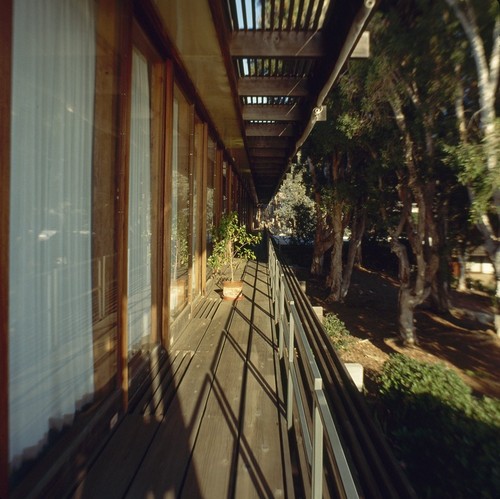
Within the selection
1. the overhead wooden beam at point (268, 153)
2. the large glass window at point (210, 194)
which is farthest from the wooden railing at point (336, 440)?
the overhead wooden beam at point (268, 153)

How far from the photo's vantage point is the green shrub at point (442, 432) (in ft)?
8.86

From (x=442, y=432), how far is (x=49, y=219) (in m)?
3.53

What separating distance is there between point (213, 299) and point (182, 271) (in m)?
1.55

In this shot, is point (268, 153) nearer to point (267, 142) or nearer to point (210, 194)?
point (267, 142)

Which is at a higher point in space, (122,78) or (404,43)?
(404,43)

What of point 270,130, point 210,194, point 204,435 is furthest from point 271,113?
point 204,435

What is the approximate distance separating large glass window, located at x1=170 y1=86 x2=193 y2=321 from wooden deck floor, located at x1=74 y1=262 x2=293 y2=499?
0.75 metres

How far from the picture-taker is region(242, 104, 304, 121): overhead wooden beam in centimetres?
470

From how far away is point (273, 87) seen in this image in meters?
3.99

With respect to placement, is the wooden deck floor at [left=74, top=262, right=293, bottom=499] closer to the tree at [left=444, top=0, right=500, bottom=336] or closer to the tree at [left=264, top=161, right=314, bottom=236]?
the tree at [left=444, top=0, right=500, bottom=336]

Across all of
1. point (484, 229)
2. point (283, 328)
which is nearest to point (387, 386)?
point (283, 328)

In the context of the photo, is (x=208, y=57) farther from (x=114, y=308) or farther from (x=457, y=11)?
(x=457, y=11)

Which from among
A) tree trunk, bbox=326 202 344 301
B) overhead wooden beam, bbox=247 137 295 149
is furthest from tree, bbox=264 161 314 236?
overhead wooden beam, bbox=247 137 295 149

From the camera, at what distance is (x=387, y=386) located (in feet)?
15.3
